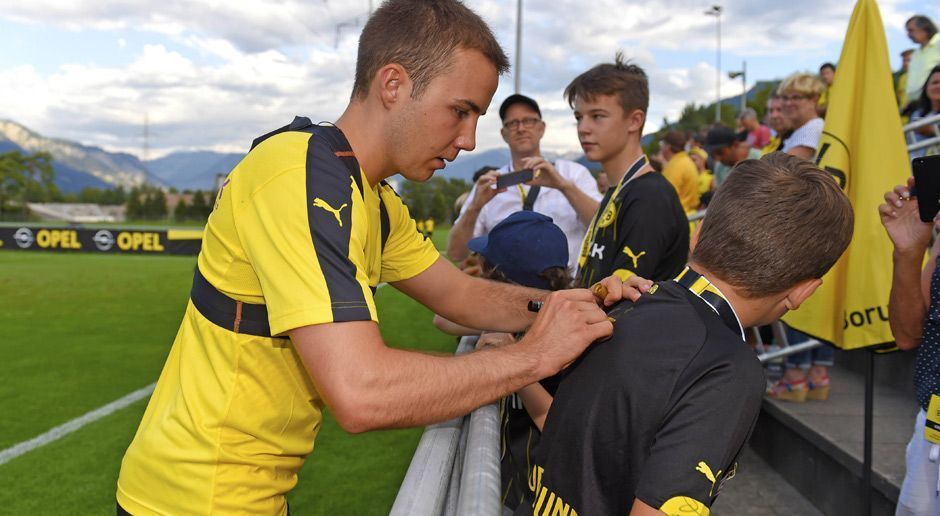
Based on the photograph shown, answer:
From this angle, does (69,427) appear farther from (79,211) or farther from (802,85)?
(79,211)

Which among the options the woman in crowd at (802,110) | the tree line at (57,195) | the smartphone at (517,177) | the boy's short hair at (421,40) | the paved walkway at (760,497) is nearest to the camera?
the boy's short hair at (421,40)

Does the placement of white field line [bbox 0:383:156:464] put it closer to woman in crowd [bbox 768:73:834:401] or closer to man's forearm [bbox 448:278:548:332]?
man's forearm [bbox 448:278:548:332]

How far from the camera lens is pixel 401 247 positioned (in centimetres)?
226

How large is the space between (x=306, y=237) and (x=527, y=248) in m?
1.40

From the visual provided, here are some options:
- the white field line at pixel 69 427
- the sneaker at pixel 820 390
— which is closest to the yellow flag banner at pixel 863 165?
the sneaker at pixel 820 390

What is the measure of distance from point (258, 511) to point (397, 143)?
0.96 meters

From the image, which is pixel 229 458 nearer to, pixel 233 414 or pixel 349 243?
pixel 233 414

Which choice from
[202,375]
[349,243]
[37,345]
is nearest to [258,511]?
[202,375]

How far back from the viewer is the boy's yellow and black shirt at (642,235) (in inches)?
108

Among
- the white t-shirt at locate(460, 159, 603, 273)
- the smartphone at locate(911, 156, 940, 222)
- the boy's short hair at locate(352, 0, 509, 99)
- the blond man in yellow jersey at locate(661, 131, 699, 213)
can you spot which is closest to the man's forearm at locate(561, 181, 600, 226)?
the white t-shirt at locate(460, 159, 603, 273)

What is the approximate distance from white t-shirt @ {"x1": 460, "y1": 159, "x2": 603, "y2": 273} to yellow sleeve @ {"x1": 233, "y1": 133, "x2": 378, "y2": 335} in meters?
2.84

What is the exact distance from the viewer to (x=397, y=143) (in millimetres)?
1772

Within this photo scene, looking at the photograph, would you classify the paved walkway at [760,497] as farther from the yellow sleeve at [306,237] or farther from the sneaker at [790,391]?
the yellow sleeve at [306,237]

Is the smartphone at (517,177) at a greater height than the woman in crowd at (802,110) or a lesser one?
lesser
